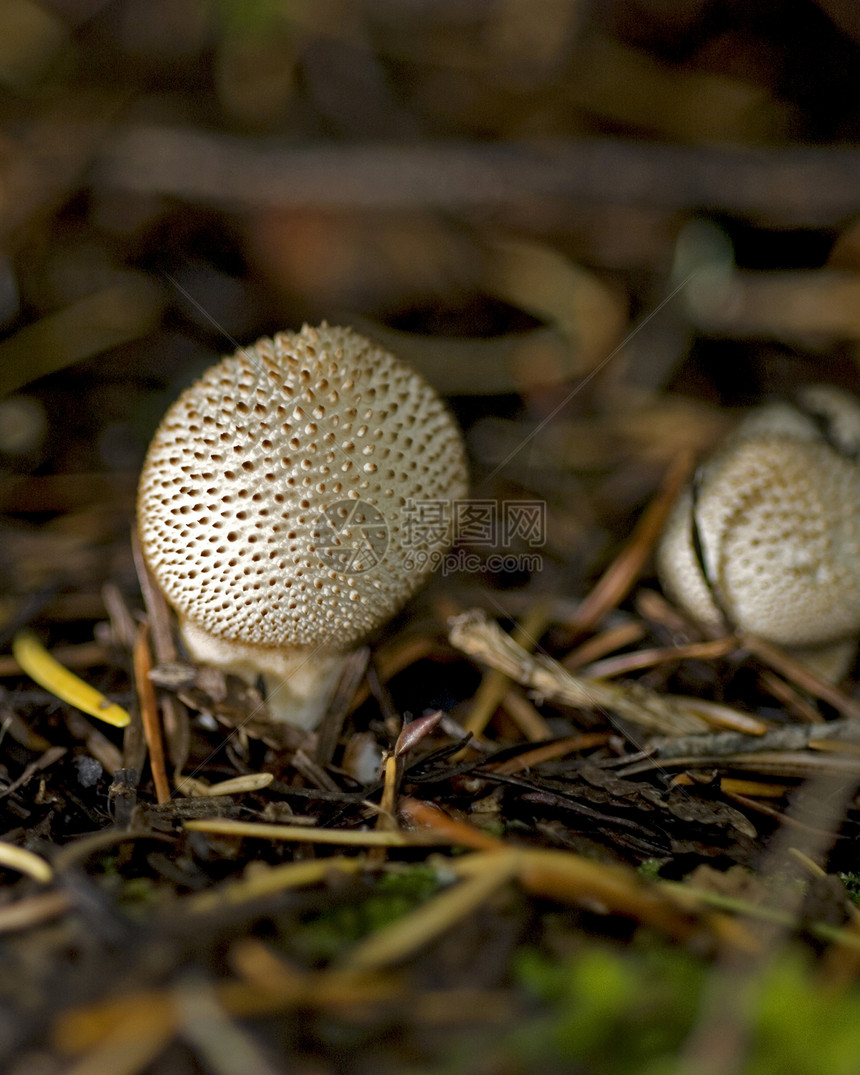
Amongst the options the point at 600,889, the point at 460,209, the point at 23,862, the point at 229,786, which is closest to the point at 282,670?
the point at 229,786

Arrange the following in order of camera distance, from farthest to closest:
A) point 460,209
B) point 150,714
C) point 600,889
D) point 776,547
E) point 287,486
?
1. point 460,209
2. point 776,547
3. point 150,714
4. point 287,486
5. point 600,889

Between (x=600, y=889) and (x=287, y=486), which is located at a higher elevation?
(x=287, y=486)

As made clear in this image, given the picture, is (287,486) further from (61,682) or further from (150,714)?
(61,682)

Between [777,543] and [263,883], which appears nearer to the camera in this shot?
[263,883]

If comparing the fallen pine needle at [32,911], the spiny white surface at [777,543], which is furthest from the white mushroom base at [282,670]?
the spiny white surface at [777,543]

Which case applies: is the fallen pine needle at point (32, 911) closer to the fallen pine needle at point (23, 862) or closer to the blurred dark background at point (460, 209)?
the fallen pine needle at point (23, 862)

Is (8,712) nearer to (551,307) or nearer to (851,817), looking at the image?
(851,817)

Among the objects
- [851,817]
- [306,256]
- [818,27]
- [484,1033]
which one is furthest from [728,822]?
[818,27]
